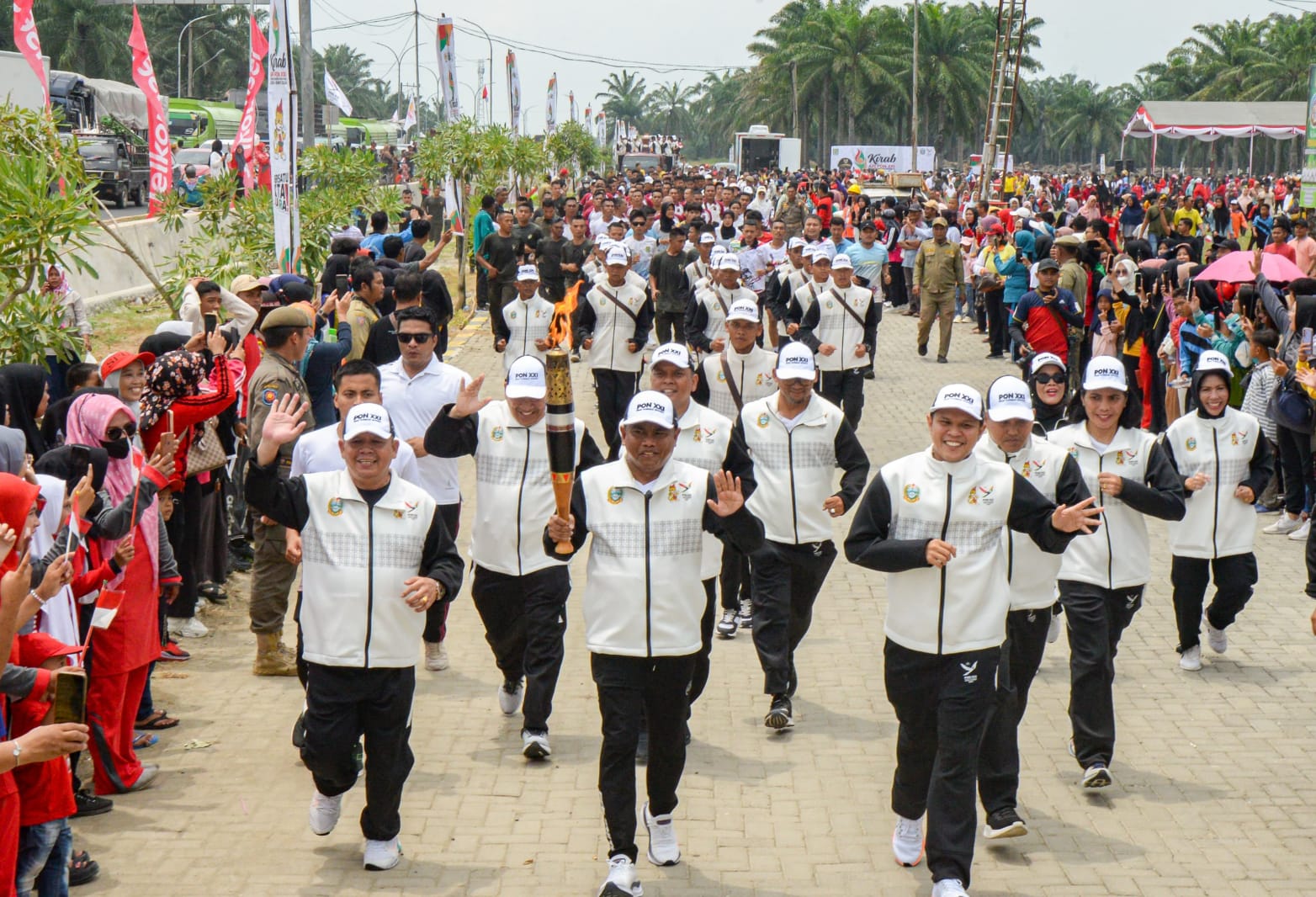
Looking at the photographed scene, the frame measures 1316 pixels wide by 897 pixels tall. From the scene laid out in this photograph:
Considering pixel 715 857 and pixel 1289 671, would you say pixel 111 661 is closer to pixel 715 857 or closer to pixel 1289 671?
pixel 715 857

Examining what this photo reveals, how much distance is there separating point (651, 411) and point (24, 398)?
356cm

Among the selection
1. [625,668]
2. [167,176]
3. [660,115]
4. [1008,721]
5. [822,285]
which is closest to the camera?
[625,668]

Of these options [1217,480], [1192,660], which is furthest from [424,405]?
[1192,660]

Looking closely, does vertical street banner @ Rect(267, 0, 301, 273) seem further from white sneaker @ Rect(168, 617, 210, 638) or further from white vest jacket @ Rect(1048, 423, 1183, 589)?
white vest jacket @ Rect(1048, 423, 1183, 589)

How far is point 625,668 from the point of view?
5.93 metres

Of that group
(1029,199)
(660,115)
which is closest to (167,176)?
(1029,199)

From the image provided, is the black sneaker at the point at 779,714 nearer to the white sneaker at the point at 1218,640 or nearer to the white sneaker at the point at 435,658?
the white sneaker at the point at 435,658

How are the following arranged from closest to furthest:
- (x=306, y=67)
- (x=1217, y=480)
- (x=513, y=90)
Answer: (x=1217, y=480) → (x=306, y=67) → (x=513, y=90)

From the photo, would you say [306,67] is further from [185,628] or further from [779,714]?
[779,714]

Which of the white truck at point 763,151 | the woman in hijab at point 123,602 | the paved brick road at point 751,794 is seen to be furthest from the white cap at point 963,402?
the white truck at point 763,151

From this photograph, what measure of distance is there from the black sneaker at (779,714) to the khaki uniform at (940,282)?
13490 millimetres

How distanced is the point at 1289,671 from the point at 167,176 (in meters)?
14.8

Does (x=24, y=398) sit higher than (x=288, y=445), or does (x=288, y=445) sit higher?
(x=24, y=398)

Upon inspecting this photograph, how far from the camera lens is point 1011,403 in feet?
20.9
